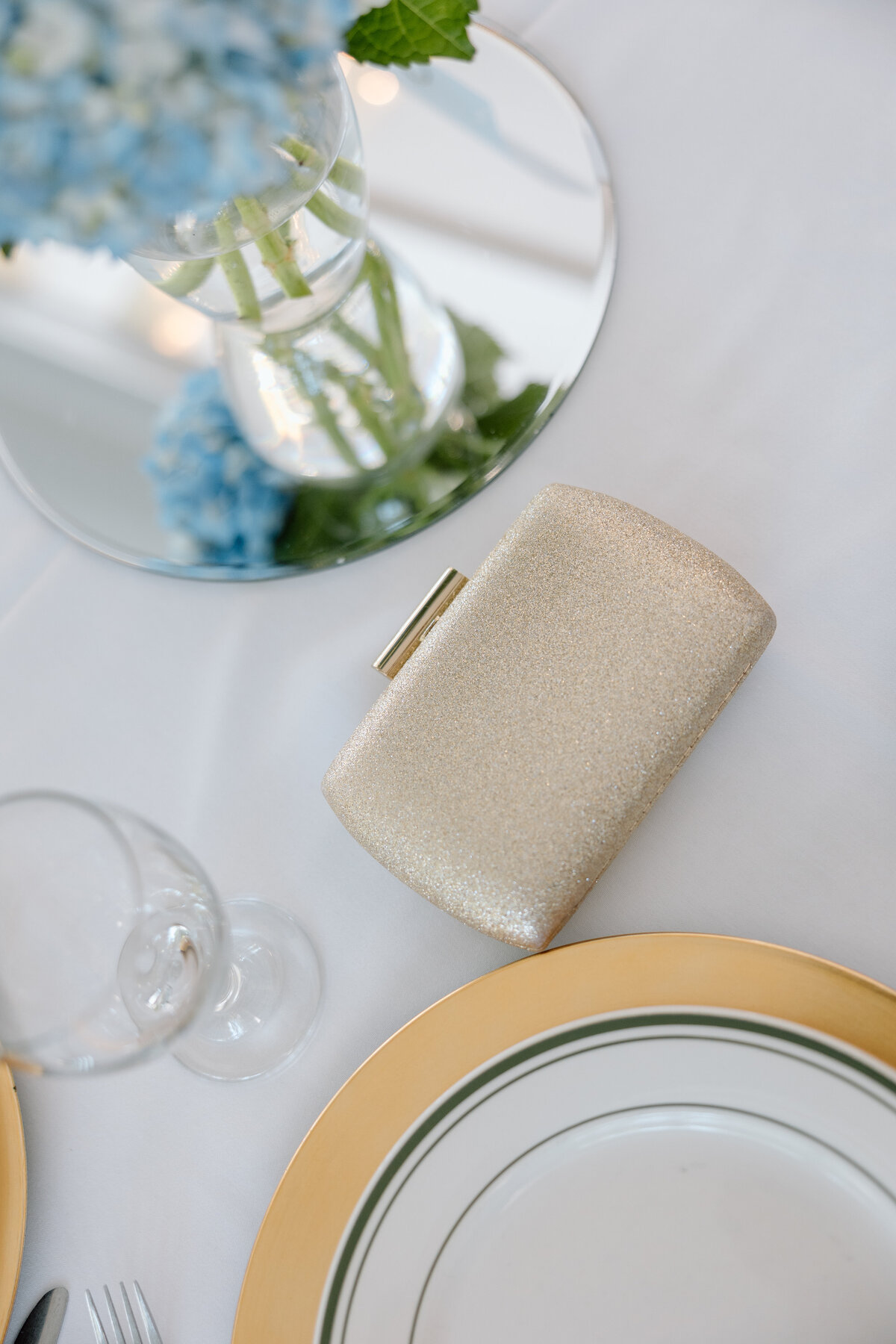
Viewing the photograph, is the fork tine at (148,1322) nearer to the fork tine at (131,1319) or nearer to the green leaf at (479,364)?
the fork tine at (131,1319)

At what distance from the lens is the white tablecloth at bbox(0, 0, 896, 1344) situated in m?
0.46

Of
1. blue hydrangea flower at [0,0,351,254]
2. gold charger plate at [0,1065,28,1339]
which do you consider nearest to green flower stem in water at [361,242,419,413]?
blue hydrangea flower at [0,0,351,254]

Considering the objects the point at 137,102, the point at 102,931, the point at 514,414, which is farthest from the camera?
the point at 514,414

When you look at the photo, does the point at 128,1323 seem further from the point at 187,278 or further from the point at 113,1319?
the point at 187,278

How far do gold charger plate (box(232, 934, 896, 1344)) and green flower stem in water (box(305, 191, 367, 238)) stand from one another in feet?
1.16

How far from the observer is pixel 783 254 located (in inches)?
20.3

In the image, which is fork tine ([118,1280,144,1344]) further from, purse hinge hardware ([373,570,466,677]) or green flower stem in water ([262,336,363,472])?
green flower stem in water ([262,336,363,472])

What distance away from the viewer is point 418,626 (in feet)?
1.52

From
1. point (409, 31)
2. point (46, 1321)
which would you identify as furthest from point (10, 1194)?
point (409, 31)

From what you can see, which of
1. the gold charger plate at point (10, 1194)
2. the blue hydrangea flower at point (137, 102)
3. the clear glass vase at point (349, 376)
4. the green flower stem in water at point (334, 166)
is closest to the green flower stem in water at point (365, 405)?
the clear glass vase at point (349, 376)

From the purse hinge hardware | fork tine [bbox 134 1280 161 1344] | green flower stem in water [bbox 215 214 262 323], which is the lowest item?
fork tine [bbox 134 1280 161 1344]

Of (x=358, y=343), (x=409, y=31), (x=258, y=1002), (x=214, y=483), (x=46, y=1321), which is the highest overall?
(x=409, y=31)

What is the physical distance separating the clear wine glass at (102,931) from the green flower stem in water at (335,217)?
0.95ft

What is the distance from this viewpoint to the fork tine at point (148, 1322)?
0.44 meters
